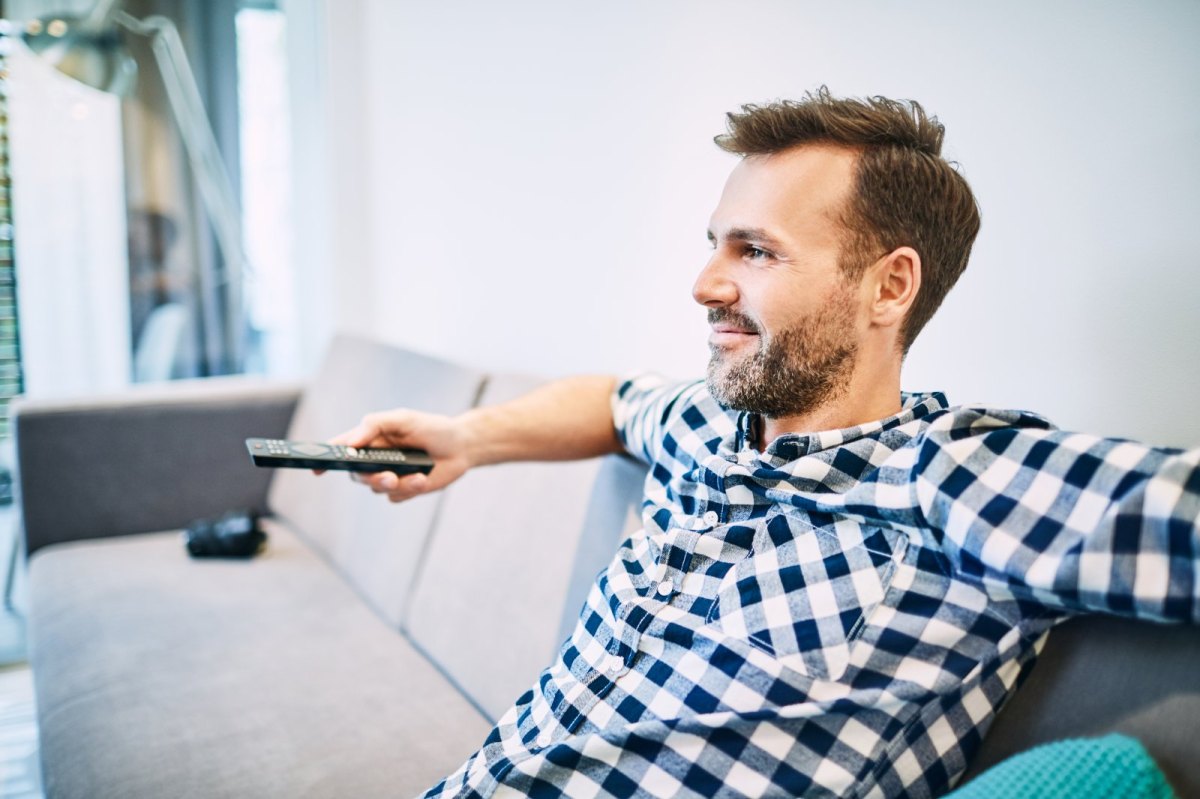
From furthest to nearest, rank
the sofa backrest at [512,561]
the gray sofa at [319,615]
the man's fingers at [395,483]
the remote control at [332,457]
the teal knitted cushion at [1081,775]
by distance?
the sofa backrest at [512,561], the man's fingers at [395,483], the remote control at [332,457], the gray sofa at [319,615], the teal knitted cushion at [1081,775]

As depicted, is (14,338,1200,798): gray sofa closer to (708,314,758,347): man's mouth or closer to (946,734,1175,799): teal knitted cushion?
(946,734,1175,799): teal knitted cushion

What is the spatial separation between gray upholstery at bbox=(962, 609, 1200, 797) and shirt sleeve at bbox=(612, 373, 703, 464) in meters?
0.49

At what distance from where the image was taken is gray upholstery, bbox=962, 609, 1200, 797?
0.69 m

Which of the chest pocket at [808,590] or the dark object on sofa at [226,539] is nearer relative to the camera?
the chest pocket at [808,590]

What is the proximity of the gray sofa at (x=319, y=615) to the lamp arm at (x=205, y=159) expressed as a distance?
0.63 metres

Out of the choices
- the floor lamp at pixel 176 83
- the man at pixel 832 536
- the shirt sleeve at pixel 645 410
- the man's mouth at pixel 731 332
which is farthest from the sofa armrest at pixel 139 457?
the man's mouth at pixel 731 332

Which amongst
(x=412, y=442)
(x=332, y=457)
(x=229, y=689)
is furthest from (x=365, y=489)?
(x=332, y=457)

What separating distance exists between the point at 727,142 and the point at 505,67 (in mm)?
1102

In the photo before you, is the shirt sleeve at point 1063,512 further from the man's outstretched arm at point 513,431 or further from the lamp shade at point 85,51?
the lamp shade at point 85,51

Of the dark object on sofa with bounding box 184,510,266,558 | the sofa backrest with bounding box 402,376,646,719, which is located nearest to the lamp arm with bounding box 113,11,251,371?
the dark object on sofa with bounding box 184,510,266,558

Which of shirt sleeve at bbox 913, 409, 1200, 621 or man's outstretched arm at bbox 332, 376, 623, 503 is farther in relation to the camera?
man's outstretched arm at bbox 332, 376, 623, 503

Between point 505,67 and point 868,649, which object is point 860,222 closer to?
point 868,649

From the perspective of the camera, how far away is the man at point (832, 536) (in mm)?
731

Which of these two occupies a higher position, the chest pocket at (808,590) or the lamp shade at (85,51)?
the lamp shade at (85,51)
